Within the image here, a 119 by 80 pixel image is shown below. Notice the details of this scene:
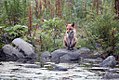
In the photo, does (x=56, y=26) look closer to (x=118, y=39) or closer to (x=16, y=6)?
(x=16, y=6)

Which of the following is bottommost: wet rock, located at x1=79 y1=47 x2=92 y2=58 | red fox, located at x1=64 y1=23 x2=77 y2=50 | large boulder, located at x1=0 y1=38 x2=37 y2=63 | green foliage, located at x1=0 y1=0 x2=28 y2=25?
wet rock, located at x1=79 y1=47 x2=92 y2=58

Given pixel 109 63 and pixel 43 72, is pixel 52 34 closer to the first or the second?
pixel 109 63

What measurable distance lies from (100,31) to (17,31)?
3539 millimetres

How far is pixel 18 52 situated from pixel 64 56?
1.81m

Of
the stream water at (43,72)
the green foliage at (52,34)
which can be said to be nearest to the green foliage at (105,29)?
the green foliage at (52,34)

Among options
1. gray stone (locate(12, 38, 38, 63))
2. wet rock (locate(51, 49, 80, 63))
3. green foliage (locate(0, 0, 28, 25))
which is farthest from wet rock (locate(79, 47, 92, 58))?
green foliage (locate(0, 0, 28, 25))

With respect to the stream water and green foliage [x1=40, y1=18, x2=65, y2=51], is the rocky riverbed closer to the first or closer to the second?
the stream water

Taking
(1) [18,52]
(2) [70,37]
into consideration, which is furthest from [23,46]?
(2) [70,37]

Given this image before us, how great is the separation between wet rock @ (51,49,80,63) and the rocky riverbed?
40.7 inches

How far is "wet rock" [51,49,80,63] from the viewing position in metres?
15.4

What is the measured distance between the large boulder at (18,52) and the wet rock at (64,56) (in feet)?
2.51

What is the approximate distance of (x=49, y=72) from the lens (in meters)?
12.3

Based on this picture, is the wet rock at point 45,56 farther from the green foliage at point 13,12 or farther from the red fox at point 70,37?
the green foliage at point 13,12

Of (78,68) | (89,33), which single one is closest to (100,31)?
(89,33)
